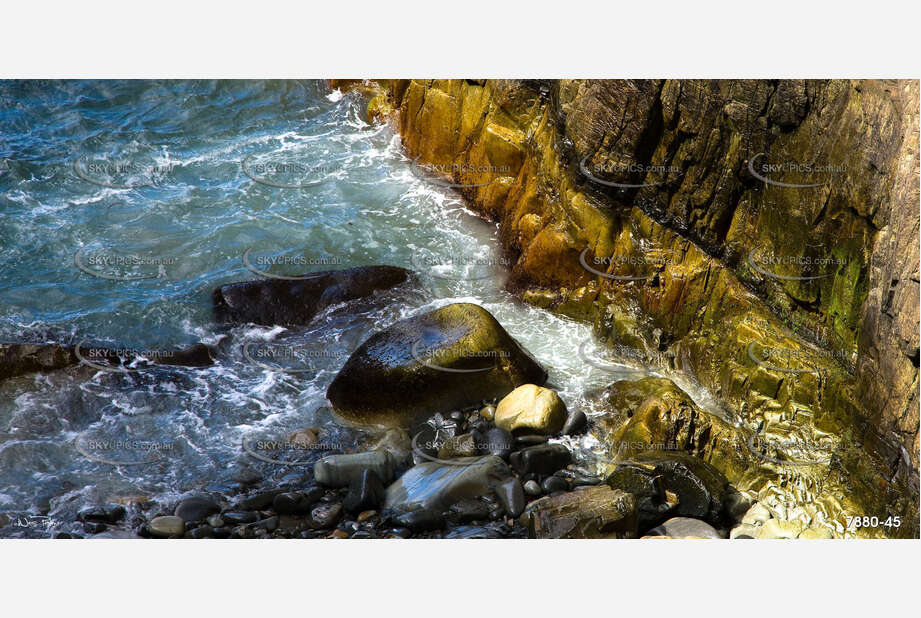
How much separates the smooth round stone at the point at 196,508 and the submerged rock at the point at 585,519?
244cm

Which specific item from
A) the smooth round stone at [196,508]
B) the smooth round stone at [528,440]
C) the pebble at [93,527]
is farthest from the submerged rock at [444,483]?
the pebble at [93,527]

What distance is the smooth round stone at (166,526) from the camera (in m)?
6.59

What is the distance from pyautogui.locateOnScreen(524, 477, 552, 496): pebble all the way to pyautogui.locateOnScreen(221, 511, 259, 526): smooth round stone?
6.97 feet

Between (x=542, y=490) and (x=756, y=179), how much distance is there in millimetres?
3172

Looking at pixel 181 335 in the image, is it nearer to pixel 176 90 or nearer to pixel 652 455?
pixel 176 90

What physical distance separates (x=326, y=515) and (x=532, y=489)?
162cm

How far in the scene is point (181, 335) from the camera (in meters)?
7.49

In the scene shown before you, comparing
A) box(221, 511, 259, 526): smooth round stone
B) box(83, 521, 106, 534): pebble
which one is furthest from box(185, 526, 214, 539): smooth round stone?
box(83, 521, 106, 534): pebble

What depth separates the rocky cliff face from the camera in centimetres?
662

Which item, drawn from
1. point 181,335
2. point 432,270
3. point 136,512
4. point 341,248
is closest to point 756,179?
point 432,270

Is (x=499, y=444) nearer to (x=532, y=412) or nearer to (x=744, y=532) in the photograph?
(x=532, y=412)

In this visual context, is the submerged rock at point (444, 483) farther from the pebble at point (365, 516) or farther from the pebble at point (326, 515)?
the pebble at point (326, 515)

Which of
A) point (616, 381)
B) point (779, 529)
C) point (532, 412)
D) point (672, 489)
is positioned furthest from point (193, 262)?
point (779, 529)

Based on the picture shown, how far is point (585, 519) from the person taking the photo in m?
6.61
